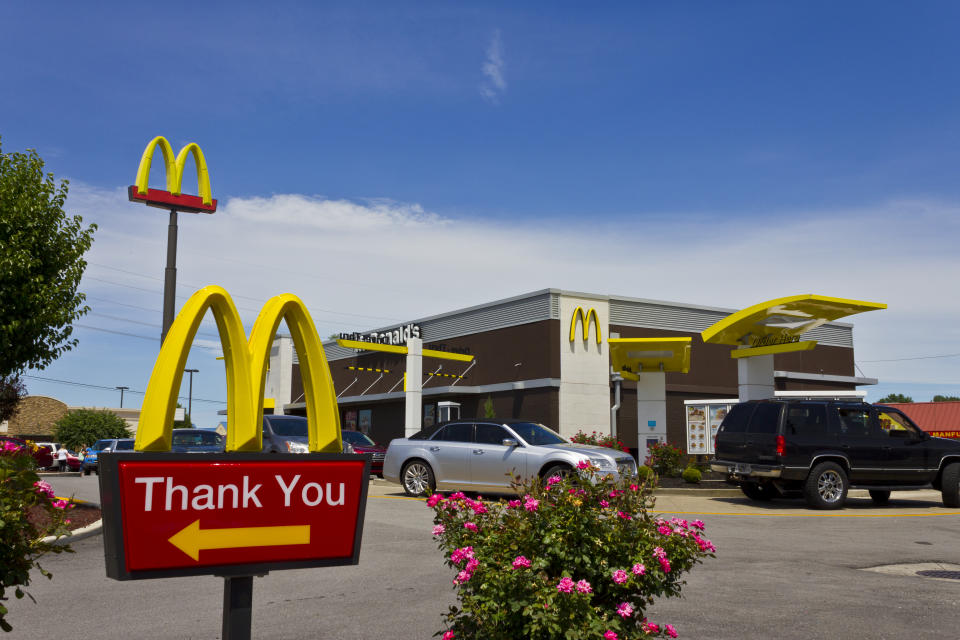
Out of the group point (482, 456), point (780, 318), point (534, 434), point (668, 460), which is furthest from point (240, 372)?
point (780, 318)

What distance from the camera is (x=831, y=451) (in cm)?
1609

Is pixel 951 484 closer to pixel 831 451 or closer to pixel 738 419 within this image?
pixel 831 451

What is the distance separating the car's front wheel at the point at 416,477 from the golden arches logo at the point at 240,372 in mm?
12962

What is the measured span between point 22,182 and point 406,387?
24.2 m

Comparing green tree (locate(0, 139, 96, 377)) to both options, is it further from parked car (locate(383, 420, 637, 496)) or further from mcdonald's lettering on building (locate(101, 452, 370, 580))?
mcdonald's lettering on building (locate(101, 452, 370, 580))

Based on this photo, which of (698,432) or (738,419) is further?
(698,432)

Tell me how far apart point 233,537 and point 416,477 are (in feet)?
45.0

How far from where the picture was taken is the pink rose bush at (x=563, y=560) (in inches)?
166

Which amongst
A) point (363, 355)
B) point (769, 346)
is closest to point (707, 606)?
point (769, 346)

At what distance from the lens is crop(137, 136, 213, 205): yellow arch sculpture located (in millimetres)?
17920

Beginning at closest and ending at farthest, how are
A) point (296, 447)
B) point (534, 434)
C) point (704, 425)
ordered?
point (534, 434) < point (296, 447) < point (704, 425)

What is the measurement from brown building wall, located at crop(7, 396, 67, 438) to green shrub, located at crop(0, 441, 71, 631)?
3287 inches

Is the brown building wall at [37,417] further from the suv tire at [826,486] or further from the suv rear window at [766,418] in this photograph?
the suv tire at [826,486]

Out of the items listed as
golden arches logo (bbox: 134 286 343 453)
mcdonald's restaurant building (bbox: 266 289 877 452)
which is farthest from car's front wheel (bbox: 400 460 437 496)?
mcdonald's restaurant building (bbox: 266 289 877 452)
